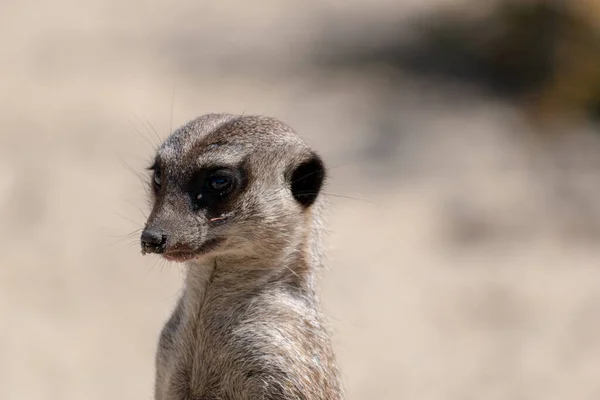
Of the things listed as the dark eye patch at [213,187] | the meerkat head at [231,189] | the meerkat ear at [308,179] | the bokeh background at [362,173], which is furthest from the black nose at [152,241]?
the bokeh background at [362,173]

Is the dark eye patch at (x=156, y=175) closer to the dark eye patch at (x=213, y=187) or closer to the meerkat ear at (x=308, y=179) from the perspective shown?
the dark eye patch at (x=213, y=187)

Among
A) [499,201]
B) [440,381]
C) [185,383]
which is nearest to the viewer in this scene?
[185,383]

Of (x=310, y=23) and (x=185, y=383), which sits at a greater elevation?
(x=310, y=23)

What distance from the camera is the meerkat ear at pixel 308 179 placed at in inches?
A: 140

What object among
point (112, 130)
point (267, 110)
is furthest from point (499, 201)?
Result: point (112, 130)

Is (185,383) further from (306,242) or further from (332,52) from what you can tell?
(332,52)

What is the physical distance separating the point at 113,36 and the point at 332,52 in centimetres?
246

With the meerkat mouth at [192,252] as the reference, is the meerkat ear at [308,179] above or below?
above

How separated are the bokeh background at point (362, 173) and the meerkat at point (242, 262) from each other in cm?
205

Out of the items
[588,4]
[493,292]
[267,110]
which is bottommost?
[493,292]

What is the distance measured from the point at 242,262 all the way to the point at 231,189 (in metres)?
0.26

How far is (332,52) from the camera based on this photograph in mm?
12625

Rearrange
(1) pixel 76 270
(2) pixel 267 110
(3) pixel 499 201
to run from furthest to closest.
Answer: (2) pixel 267 110 → (3) pixel 499 201 → (1) pixel 76 270

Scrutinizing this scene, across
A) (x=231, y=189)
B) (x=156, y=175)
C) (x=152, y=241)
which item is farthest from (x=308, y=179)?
(x=152, y=241)
